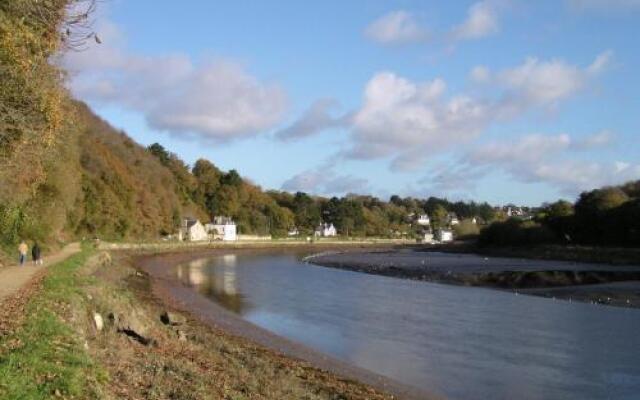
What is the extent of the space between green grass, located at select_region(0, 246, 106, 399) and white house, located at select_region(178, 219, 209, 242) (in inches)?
4127

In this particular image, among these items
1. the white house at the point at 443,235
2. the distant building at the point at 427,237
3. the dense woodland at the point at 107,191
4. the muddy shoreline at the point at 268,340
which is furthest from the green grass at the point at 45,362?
the white house at the point at 443,235

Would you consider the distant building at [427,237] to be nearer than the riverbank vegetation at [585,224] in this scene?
No

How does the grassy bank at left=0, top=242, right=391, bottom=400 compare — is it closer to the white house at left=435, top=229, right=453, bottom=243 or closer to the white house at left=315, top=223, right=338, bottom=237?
the white house at left=315, top=223, right=338, bottom=237

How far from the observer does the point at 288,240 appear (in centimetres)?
14262

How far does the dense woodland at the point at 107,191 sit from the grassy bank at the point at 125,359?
3705 millimetres

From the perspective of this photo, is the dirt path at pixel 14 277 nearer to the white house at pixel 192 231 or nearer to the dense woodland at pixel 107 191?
the dense woodland at pixel 107 191

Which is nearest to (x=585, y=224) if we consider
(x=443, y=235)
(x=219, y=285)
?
(x=219, y=285)

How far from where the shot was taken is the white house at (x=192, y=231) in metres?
118

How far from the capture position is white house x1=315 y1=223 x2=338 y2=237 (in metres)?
172

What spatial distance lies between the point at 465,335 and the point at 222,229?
115m

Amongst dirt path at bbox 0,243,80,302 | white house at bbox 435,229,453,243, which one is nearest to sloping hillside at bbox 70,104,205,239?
dirt path at bbox 0,243,80,302

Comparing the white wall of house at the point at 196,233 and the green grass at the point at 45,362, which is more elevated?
the white wall of house at the point at 196,233

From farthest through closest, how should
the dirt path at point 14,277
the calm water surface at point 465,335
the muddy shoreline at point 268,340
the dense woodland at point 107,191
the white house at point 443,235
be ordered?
the white house at point 443,235, the dirt path at point 14,277, the calm water surface at point 465,335, the muddy shoreline at point 268,340, the dense woodland at point 107,191

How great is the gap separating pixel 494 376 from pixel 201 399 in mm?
9437
